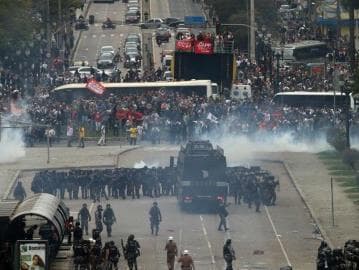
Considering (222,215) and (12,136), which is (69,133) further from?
(222,215)

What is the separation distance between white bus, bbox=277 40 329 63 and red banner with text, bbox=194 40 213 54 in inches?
829

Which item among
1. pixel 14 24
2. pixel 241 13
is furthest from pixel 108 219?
pixel 241 13

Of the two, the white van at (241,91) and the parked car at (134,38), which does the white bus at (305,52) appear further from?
the white van at (241,91)

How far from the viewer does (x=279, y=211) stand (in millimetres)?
74000

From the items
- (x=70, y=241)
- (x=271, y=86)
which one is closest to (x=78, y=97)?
(x=271, y=86)

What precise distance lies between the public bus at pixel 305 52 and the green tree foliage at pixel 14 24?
52.6 feet

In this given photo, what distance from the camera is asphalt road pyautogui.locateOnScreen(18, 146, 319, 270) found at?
63.8 m

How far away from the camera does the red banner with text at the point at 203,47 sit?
10988 cm

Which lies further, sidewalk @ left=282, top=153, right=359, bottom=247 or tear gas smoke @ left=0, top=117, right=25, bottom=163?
tear gas smoke @ left=0, top=117, right=25, bottom=163

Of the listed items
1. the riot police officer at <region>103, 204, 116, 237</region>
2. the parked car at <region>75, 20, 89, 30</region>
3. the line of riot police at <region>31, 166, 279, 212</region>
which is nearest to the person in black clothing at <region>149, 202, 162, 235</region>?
the riot police officer at <region>103, 204, 116, 237</region>

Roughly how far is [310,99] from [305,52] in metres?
26.9

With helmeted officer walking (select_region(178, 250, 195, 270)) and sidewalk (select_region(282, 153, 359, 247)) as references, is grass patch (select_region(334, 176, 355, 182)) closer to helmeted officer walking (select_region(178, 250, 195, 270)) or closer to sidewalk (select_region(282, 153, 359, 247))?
sidewalk (select_region(282, 153, 359, 247))

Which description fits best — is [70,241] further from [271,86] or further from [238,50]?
[238,50]

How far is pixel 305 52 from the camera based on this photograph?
435ft
